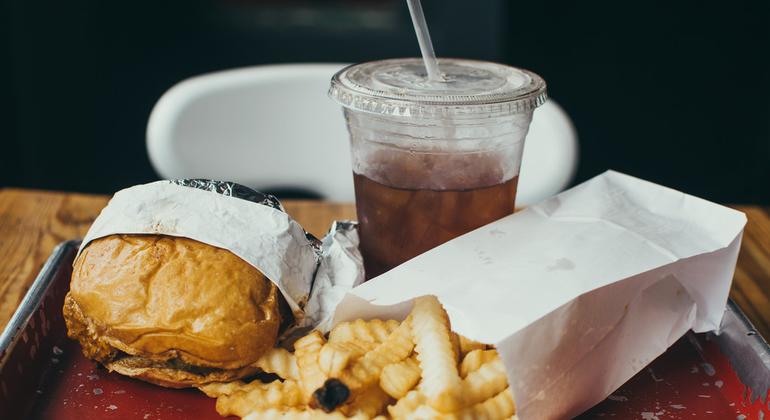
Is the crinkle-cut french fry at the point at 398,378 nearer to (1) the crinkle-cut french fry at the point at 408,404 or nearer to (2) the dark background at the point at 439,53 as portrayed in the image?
(1) the crinkle-cut french fry at the point at 408,404

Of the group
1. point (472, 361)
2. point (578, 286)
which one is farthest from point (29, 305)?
point (578, 286)

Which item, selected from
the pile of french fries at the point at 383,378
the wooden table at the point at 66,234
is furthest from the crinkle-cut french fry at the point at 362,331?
the wooden table at the point at 66,234

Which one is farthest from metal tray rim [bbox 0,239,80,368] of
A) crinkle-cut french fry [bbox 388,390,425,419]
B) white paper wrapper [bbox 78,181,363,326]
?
crinkle-cut french fry [bbox 388,390,425,419]

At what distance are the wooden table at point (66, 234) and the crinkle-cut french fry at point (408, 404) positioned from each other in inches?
23.5

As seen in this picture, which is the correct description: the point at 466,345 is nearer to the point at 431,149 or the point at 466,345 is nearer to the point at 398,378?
the point at 398,378

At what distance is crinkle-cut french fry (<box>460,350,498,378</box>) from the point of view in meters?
0.84

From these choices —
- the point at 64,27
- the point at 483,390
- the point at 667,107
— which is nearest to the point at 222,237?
the point at 483,390

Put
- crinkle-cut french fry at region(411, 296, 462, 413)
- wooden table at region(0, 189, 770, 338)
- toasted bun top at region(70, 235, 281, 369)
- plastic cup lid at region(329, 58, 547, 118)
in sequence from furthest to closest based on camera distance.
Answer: wooden table at region(0, 189, 770, 338)
plastic cup lid at region(329, 58, 547, 118)
toasted bun top at region(70, 235, 281, 369)
crinkle-cut french fry at region(411, 296, 462, 413)

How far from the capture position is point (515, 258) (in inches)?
37.8

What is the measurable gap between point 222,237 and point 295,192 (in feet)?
3.24

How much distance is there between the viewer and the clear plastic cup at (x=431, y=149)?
102 cm

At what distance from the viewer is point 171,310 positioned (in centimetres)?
86

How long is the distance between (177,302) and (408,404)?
287mm

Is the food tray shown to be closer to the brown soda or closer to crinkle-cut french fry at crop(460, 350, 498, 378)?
crinkle-cut french fry at crop(460, 350, 498, 378)
